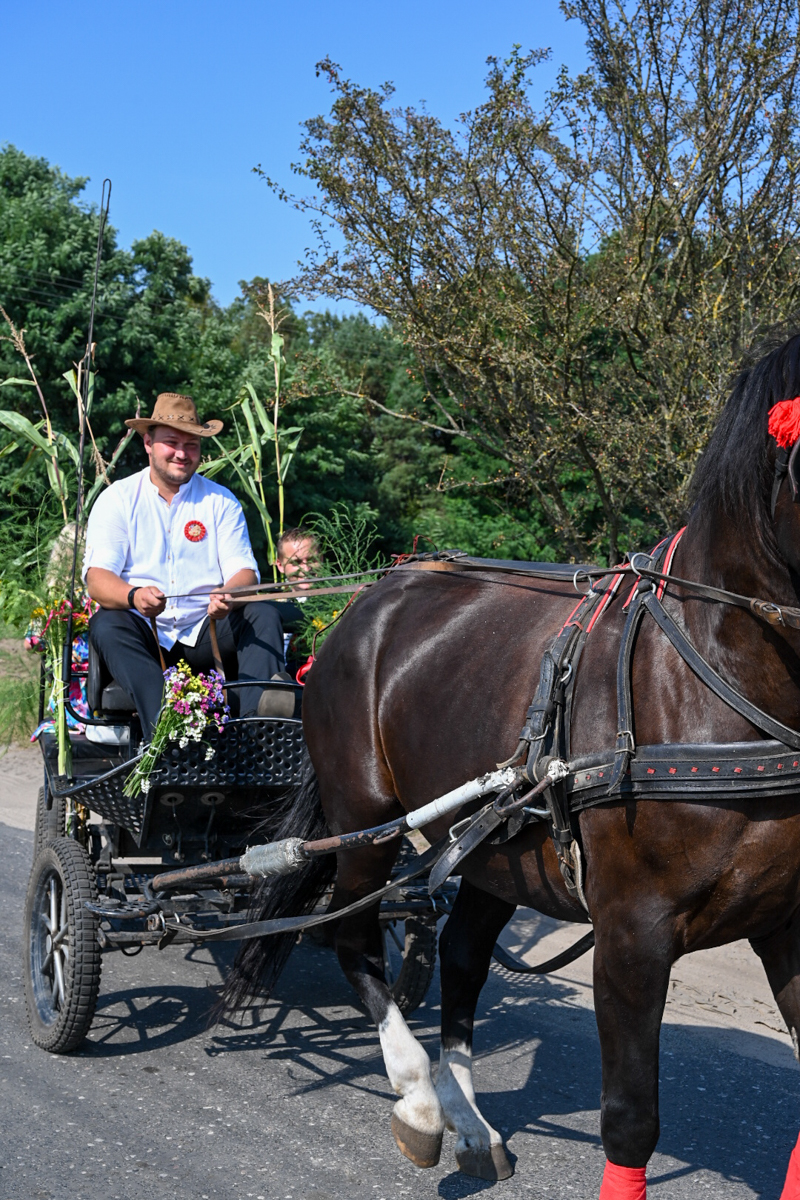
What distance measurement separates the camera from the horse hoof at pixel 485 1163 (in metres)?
3.12

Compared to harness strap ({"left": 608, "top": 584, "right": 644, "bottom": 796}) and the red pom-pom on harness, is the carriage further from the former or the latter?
the red pom-pom on harness

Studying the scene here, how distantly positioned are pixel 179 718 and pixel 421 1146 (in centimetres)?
158

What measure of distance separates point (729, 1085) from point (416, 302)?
573 cm

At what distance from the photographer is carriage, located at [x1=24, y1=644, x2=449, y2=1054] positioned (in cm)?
381

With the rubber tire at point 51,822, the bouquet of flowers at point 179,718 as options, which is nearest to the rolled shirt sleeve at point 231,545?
the bouquet of flowers at point 179,718

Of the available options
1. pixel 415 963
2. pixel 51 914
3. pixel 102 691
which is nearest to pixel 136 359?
pixel 102 691

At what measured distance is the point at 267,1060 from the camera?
3.89 m

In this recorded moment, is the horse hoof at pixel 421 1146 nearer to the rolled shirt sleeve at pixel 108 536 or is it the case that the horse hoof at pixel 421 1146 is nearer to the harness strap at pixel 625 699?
the harness strap at pixel 625 699

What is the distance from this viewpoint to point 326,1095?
11.9ft

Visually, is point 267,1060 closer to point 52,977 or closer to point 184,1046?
point 184,1046

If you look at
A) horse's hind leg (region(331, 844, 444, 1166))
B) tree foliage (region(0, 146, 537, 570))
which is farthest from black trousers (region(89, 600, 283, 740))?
tree foliage (region(0, 146, 537, 570))

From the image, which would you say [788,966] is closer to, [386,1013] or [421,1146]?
[421,1146]

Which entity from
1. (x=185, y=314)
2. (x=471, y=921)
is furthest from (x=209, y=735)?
(x=185, y=314)

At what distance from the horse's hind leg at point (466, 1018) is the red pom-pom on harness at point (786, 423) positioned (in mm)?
1910
